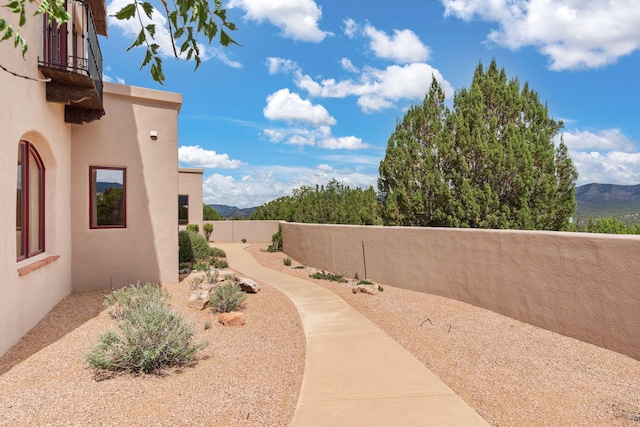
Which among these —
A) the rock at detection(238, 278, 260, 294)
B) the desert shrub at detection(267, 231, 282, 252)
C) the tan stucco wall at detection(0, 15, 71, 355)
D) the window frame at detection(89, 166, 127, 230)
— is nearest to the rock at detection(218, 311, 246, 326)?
the rock at detection(238, 278, 260, 294)

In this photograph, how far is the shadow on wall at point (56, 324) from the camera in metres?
5.17

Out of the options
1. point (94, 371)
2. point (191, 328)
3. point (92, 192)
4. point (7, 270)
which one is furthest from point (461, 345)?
point (92, 192)

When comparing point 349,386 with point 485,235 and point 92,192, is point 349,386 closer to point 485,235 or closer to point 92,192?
point 485,235

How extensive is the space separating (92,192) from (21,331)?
4.32m

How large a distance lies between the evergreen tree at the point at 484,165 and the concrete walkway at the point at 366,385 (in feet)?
23.4

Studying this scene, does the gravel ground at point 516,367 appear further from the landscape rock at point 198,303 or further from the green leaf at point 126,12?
the green leaf at point 126,12

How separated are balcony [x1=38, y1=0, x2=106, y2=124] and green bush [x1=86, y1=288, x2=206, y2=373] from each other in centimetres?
441

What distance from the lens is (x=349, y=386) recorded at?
4.35 metres

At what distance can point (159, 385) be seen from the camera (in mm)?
4367

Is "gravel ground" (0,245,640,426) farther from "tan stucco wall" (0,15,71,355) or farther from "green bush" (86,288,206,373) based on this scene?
"tan stucco wall" (0,15,71,355)

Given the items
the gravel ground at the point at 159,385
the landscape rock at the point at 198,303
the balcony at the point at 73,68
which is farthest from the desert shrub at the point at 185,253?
the gravel ground at the point at 159,385

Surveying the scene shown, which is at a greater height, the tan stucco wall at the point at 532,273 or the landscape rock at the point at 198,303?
the tan stucco wall at the point at 532,273

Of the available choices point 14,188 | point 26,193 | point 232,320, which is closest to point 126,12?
point 14,188

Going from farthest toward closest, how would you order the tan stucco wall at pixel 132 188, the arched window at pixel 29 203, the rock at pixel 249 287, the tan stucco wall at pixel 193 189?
the tan stucco wall at pixel 193 189 → the rock at pixel 249 287 → the tan stucco wall at pixel 132 188 → the arched window at pixel 29 203
